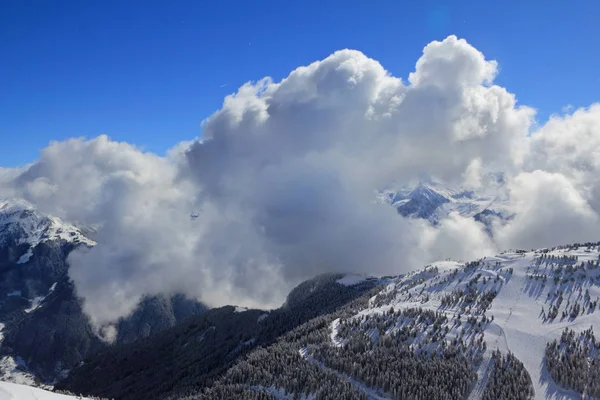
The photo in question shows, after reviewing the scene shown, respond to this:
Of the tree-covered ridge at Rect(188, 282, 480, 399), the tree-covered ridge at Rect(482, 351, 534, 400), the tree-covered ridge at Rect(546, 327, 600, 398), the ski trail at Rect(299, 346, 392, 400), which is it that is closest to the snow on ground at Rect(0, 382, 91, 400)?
the tree-covered ridge at Rect(188, 282, 480, 399)

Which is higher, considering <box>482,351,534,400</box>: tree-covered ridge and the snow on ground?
<box>482,351,534,400</box>: tree-covered ridge

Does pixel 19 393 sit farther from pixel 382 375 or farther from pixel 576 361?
pixel 576 361

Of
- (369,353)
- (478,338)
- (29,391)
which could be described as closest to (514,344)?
(478,338)

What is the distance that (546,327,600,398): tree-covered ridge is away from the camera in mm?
146625

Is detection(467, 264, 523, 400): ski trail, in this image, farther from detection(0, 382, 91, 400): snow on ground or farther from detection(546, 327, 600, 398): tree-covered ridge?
detection(0, 382, 91, 400): snow on ground

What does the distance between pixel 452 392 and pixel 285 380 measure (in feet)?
209

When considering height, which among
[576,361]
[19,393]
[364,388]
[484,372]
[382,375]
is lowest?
[19,393]

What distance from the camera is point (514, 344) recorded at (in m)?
186

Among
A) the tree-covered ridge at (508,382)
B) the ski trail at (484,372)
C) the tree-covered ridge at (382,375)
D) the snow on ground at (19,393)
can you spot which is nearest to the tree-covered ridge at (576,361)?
the tree-covered ridge at (508,382)

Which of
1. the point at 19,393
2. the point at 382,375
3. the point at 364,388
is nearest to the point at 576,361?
the point at 382,375

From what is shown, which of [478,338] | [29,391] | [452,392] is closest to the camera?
[29,391]

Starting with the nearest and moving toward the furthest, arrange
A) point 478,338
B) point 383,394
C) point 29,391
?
point 29,391 < point 383,394 < point 478,338

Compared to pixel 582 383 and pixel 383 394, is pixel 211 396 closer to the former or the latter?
pixel 383 394

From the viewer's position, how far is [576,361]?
160 meters
